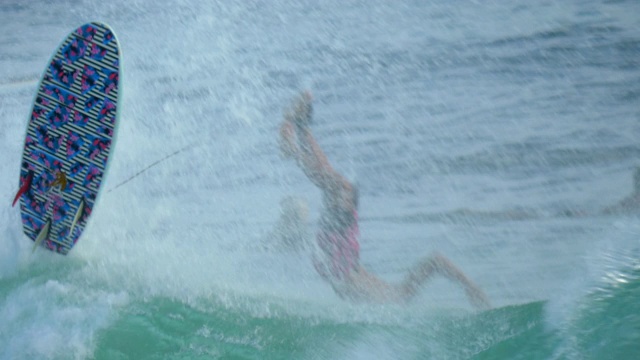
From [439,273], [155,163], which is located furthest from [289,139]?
[439,273]

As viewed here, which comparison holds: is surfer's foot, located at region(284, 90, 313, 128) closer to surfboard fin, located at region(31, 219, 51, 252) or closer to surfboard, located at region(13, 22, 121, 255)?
surfboard, located at region(13, 22, 121, 255)

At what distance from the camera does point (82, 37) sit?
304 centimetres

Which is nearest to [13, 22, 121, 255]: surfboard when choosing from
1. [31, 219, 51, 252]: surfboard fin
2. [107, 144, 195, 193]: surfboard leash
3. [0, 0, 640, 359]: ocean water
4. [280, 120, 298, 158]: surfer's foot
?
[31, 219, 51, 252]: surfboard fin

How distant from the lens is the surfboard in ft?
9.82

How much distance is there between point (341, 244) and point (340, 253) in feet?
0.12

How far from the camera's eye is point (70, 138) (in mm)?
3031

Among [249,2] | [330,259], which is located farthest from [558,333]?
[249,2]

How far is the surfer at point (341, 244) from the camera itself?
314 cm

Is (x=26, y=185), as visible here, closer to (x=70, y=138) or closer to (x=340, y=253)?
(x=70, y=138)

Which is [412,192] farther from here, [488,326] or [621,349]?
[621,349]

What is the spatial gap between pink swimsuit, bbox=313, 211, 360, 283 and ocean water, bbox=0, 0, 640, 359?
0.27ft

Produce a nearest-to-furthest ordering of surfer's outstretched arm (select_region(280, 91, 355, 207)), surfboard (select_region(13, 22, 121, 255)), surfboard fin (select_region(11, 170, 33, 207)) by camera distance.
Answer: surfboard (select_region(13, 22, 121, 255)) < surfboard fin (select_region(11, 170, 33, 207)) < surfer's outstretched arm (select_region(280, 91, 355, 207))

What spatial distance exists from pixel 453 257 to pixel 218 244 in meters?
1.14

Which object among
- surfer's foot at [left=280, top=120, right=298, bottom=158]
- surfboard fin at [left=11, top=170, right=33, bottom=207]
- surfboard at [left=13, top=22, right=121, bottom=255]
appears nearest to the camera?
surfboard at [left=13, top=22, right=121, bottom=255]
